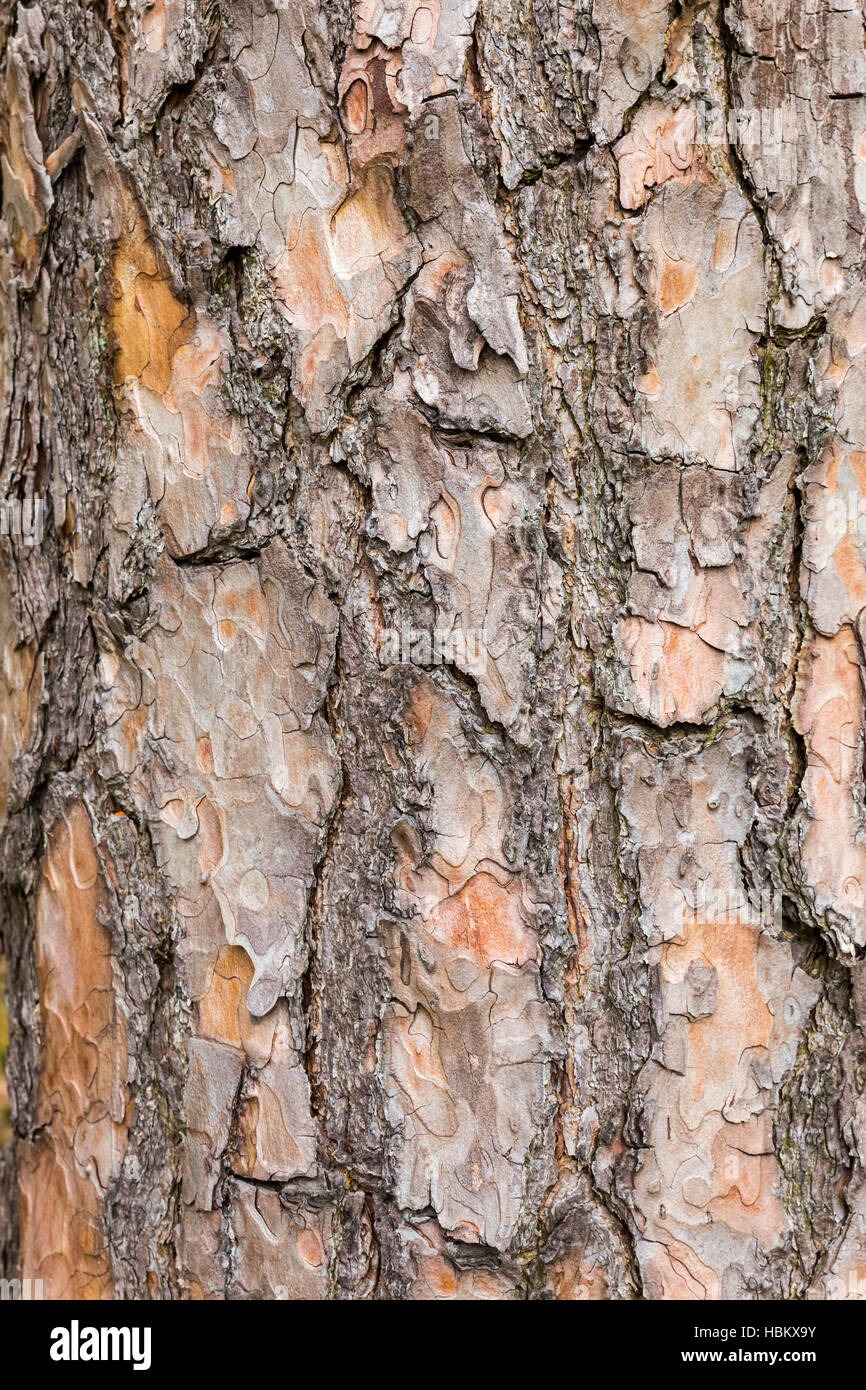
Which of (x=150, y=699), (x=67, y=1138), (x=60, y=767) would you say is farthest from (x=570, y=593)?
(x=67, y=1138)

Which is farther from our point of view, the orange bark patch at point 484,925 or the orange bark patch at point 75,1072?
the orange bark patch at point 75,1072

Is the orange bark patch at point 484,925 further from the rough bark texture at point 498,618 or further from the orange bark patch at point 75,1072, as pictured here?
the orange bark patch at point 75,1072

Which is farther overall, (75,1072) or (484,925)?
(75,1072)

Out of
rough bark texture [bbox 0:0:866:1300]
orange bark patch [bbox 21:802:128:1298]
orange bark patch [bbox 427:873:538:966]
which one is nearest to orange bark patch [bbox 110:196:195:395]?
rough bark texture [bbox 0:0:866:1300]

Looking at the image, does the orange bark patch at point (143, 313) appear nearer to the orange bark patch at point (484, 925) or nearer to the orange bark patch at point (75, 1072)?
the orange bark patch at point (75, 1072)

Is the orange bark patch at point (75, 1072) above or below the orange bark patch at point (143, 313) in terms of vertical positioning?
below

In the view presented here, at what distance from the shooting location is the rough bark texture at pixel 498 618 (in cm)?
88

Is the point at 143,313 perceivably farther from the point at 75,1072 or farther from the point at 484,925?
the point at 75,1072

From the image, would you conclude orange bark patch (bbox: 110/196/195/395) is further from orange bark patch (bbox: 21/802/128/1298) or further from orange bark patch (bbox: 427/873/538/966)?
orange bark patch (bbox: 427/873/538/966)

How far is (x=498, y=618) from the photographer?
89cm

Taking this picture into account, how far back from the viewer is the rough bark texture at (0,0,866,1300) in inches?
34.7

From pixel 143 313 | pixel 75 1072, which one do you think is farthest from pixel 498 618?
pixel 75 1072

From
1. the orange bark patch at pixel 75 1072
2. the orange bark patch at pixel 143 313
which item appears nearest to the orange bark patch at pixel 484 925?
the orange bark patch at pixel 75 1072

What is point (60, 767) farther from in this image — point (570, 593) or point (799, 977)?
point (799, 977)
